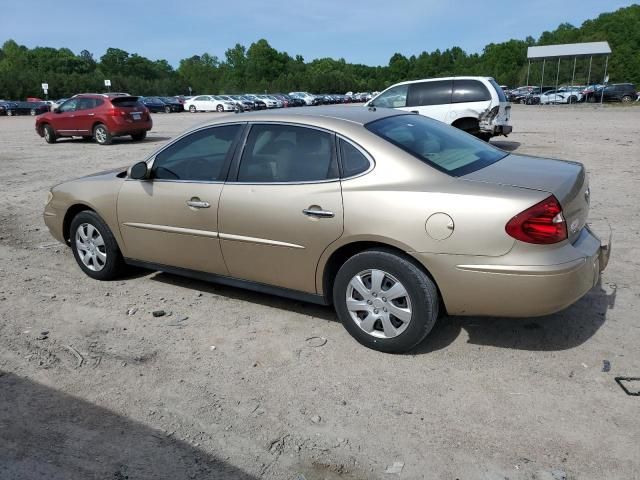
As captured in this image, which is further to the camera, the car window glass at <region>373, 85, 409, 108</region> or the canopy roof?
the canopy roof

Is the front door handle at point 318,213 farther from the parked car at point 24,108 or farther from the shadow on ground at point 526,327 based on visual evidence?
the parked car at point 24,108

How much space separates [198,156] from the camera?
14.9 feet

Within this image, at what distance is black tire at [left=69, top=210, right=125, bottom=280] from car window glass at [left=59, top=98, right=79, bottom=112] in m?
15.8

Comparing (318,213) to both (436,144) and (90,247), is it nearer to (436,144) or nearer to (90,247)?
(436,144)

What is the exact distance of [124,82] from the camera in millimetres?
80062

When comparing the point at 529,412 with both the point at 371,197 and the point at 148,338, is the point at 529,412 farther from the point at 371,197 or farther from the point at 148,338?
the point at 148,338

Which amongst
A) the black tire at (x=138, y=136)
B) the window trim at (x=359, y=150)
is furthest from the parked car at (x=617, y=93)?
the window trim at (x=359, y=150)

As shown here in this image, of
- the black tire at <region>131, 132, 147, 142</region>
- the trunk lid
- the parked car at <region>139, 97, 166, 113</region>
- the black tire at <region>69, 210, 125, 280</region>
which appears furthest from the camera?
the parked car at <region>139, 97, 166, 113</region>

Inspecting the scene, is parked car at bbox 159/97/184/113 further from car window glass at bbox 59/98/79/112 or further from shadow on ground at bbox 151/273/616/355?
shadow on ground at bbox 151/273/616/355

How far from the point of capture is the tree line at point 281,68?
79062mm

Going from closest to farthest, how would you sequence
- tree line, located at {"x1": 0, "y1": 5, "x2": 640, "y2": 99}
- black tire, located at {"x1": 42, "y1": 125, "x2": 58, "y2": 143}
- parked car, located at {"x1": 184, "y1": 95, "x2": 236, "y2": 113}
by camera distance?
black tire, located at {"x1": 42, "y1": 125, "x2": 58, "y2": 143} → parked car, located at {"x1": 184, "y1": 95, "x2": 236, "y2": 113} → tree line, located at {"x1": 0, "y1": 5, "x2": 640, "y2": 99}

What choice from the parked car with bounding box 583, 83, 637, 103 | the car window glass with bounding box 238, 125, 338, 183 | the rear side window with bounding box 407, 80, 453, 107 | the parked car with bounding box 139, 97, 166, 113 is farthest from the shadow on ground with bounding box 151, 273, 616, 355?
the parked car with bounding box 139, 97, 166, 113

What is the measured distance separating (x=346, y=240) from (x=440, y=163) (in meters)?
0.82

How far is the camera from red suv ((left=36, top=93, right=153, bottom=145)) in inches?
723
